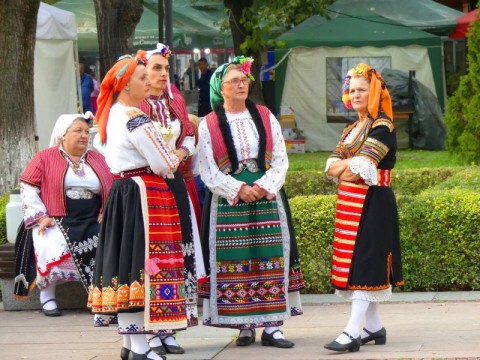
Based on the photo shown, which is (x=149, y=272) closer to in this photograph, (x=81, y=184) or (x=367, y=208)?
(x=367, y=208)

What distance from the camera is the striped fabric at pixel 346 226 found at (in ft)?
23.9

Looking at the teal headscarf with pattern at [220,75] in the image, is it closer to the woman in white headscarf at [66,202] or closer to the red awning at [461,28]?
the woman in white headscarf at [66,202]

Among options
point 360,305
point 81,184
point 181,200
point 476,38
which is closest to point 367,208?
point 360,305

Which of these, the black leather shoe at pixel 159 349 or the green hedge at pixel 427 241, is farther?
the green hedge at pixel 427 241

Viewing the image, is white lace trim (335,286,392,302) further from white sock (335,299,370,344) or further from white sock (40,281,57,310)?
white sock (40,281,57,310)

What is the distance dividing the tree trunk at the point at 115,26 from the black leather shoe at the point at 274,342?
8.12 m

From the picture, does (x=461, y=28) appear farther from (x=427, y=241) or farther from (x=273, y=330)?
(x=273, y=330)

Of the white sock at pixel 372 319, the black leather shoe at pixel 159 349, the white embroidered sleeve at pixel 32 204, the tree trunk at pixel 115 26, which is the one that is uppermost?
the tree trunk at pixel 115 26

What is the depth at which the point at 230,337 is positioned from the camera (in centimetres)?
799

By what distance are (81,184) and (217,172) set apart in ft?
6.28

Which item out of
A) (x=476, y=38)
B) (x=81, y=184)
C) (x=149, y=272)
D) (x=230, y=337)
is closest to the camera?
(x=149, y=272)

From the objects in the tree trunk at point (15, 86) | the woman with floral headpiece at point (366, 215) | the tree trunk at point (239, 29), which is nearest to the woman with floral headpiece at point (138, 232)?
the woman with floral headpiece at point (366, 215)

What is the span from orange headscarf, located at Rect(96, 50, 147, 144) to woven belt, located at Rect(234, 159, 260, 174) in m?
0.94

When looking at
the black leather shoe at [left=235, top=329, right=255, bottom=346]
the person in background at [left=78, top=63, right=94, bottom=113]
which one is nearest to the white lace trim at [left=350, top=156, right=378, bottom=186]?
the black leather shoe at [left=235, top=329, right=255, bottom=346]
